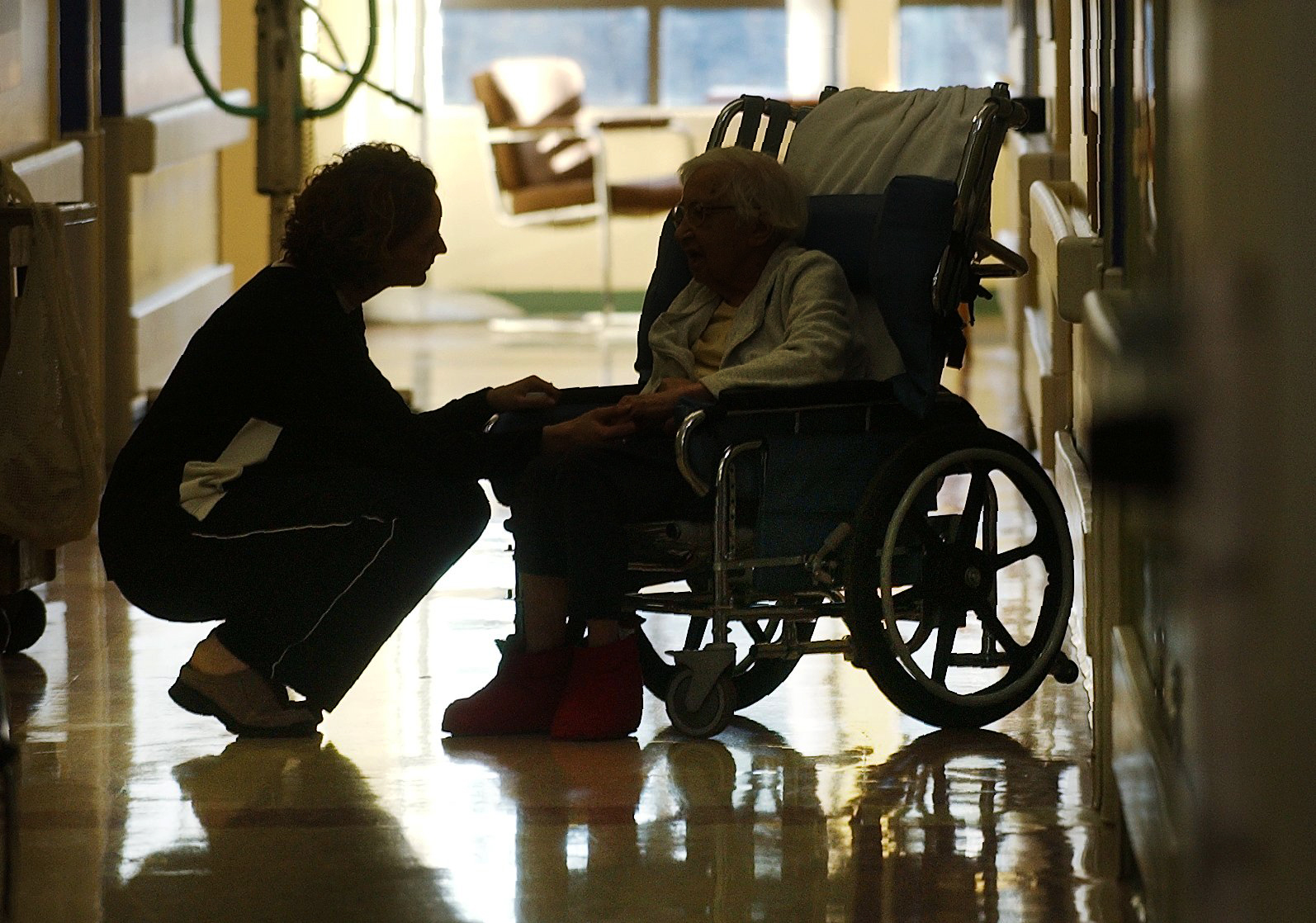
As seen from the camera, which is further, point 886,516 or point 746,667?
point 746,667

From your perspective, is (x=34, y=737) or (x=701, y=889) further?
(x=34, y=737)

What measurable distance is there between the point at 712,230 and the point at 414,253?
46 cm

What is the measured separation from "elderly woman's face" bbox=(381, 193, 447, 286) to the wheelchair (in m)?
0.52

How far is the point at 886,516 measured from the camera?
9.71ft

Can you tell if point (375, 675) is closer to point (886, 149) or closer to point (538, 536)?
point (538, 536)

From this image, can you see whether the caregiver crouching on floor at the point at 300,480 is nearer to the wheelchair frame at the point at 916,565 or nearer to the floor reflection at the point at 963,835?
the wheelchair frame at the point at 916,565

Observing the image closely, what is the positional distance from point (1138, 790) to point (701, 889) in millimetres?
578

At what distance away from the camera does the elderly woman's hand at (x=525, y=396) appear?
320cm

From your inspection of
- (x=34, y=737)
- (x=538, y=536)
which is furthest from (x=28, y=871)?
(x=538, y=536)

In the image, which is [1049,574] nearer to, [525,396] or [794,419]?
[794,419]

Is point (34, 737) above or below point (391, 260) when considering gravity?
below

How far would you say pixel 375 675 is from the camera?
138 inches

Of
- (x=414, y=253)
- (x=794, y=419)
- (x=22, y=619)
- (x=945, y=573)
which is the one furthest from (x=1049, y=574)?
(x=22, y=619)

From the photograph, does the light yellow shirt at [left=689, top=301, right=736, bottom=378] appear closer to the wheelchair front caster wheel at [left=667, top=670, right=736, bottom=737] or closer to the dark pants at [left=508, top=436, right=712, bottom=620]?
the dark pants at [left=508, top=436, right=712, bottom=620]
